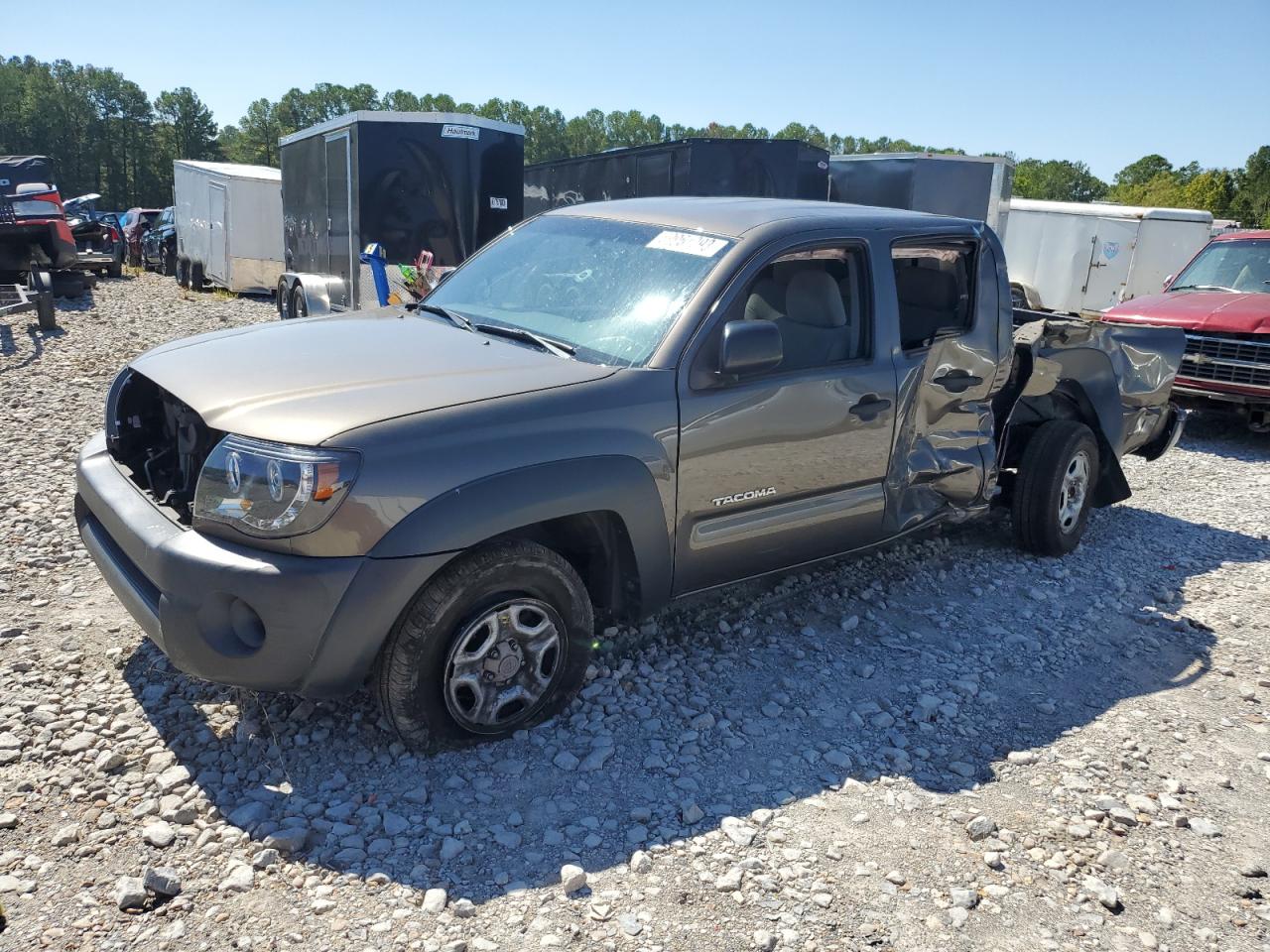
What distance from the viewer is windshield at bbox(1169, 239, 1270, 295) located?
9.68 metres

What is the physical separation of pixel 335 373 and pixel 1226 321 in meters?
8.66

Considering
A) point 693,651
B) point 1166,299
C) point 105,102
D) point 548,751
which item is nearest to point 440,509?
point 548,751

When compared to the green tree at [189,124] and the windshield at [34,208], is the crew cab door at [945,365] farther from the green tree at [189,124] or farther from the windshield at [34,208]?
the green tree at [189,124]

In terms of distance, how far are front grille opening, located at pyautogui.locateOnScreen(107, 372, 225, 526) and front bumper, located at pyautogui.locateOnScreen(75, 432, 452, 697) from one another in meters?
0.33

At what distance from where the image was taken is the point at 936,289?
477 centimetres

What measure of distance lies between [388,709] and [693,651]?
1.49 m

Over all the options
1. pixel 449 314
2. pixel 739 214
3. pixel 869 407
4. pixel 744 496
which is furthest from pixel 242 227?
pixel 744 496

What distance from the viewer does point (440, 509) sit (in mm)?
2912

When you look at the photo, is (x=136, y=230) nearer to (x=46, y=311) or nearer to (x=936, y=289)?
(x=46, y=311)

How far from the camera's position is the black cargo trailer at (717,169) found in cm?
1381

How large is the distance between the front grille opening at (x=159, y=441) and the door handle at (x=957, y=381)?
314 centimetres

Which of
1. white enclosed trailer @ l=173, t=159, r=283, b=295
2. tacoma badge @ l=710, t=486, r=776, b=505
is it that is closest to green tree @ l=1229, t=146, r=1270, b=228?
white enclosed trailer @ l=173, t=159, r=283, b=295

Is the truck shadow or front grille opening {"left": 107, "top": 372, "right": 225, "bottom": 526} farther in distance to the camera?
front grille opening {"left": 107, "top": 372, "right": 225, "bottom": 526}

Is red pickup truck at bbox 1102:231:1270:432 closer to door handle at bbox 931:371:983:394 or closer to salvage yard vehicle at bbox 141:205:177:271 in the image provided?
door handle at bbox 931:371:983:394
